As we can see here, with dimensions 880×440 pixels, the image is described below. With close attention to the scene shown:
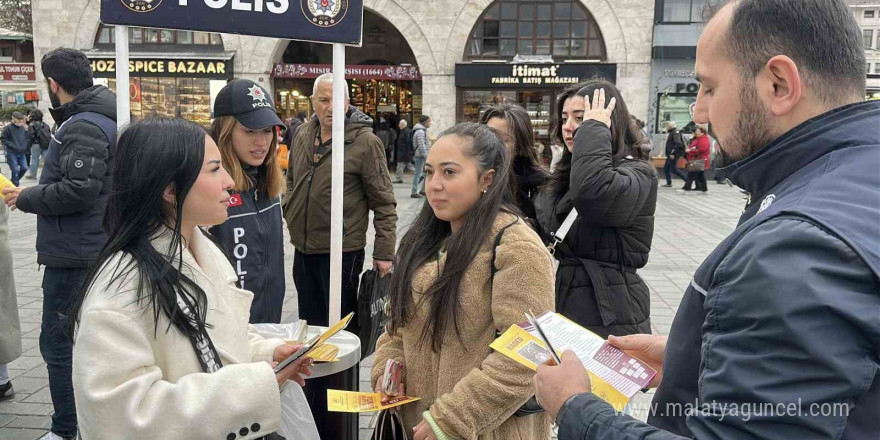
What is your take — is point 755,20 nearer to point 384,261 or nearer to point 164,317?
point 164,317

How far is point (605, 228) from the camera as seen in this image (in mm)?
2953

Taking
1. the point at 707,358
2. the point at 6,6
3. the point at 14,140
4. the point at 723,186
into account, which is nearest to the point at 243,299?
the point at 707,358

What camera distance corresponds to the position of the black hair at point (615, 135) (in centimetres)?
307

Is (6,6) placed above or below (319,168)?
above

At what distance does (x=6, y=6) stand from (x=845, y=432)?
44286 millimetres

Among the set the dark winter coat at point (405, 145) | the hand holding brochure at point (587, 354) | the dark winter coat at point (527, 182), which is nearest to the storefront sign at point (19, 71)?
the dark winter coat at point (405, 145)

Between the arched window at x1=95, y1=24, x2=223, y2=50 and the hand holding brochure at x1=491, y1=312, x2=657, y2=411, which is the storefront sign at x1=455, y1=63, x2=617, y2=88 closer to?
the arched window at x1=95, y1=24, x2=223, y2=50

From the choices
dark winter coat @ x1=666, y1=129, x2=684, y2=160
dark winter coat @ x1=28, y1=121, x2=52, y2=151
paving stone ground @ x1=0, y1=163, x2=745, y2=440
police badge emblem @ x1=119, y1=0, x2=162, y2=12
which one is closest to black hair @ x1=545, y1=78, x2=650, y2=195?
paving stone ground @ x1=0, y1=163, x2=745, y2=440

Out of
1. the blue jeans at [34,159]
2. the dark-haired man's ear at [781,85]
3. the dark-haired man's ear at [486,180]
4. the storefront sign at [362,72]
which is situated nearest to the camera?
the dark-haired man's ear at [781,85]

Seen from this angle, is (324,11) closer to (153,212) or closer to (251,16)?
(251,16)

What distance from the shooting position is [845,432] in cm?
102

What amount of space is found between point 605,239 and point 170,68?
20415 millimetres

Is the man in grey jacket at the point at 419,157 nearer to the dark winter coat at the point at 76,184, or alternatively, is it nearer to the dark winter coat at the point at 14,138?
the dark winter coat at the point at 14,138

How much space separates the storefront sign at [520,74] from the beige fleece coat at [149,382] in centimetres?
1856
